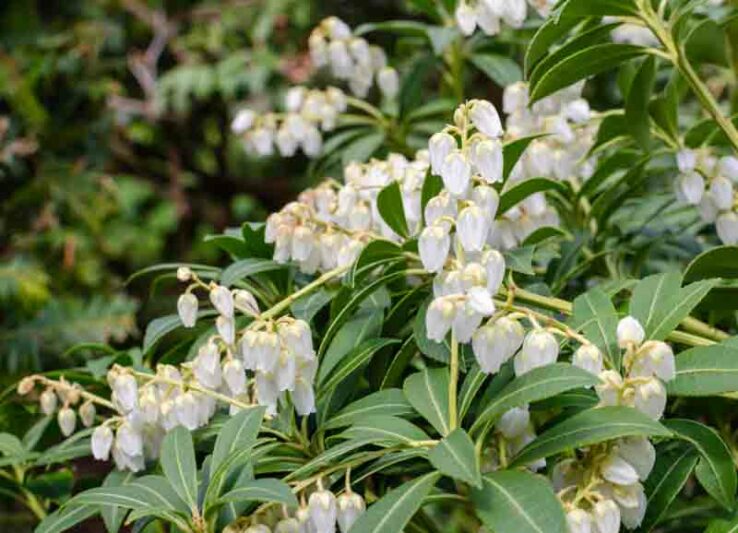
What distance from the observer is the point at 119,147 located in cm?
287

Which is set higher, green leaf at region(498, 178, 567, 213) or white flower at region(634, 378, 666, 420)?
green leaf at region(498, 178, 567, 213)

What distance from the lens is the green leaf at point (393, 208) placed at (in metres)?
1.13

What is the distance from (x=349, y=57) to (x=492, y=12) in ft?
1.48

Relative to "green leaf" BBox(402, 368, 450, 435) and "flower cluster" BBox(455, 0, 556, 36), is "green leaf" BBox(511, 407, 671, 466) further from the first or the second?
"flower cluster" BBox(455, 0, 556, 36)

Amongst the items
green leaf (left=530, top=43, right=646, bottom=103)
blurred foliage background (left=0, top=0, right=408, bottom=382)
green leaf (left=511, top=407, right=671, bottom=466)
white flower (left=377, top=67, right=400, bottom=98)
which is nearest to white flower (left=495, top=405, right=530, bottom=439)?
green leaf (left=511, top=407, right=671, bottom=466)

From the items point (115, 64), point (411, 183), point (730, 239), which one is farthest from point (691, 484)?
point (115, 64)

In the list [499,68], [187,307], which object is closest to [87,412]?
[187,307]

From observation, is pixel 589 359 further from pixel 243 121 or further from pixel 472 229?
pixel 243 121

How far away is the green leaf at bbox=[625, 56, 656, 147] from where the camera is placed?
1.27 metres

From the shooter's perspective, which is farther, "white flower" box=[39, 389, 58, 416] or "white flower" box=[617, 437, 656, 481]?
"white flower" box=[39, 389, 58, 416]

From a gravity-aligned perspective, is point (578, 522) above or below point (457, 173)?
below

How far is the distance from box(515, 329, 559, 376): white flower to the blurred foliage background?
1.41 metres

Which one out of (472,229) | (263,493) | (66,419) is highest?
(472,229)

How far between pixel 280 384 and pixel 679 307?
0.36m
